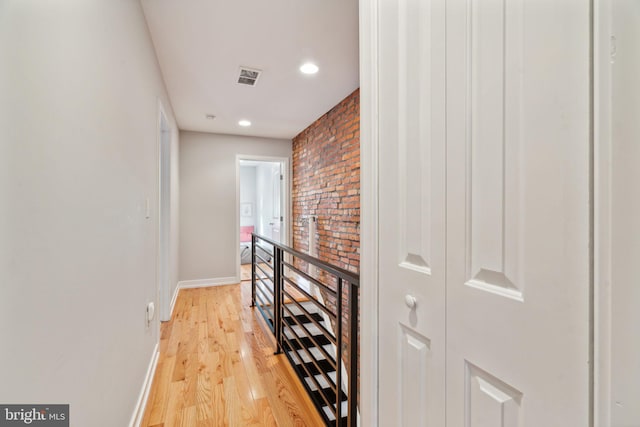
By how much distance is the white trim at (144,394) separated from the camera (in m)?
1.53

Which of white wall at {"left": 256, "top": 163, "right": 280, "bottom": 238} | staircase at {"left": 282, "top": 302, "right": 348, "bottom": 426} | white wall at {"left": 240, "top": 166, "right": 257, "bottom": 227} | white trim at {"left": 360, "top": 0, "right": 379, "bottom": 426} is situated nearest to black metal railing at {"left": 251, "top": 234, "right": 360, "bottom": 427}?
staircase at {"left": 282, "top": 302, "right": 348, "bottom": 426}

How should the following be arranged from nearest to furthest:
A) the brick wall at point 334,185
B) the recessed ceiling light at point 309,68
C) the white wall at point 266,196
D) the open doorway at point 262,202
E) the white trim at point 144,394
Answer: the white trim at point 144,394
the recessed ceiling light at point 309,68
the brick wall at point 334,185
the open doorway at point 262,202
the white wall at point 266,196

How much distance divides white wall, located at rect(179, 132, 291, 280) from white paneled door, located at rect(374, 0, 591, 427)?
13.5ft

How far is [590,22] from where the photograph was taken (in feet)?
1.40

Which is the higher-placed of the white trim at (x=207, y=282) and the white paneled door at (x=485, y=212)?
the white paneled door at (x=485, y=212)

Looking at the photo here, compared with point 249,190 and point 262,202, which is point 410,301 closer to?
point 262,202

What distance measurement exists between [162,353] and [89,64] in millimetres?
2238

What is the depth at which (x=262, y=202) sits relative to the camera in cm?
716

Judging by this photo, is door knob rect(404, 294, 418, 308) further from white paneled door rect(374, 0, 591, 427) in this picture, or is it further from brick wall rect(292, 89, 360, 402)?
brick wall rect(292, 89, 360, 402)

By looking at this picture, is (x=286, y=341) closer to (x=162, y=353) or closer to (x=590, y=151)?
(x=162, y=353)

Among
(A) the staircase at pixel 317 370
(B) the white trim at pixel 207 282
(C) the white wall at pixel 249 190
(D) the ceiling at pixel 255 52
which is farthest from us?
(C) the white wall at pixel 249 190

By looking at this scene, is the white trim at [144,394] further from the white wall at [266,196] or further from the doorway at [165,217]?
the white wall at [266,196]

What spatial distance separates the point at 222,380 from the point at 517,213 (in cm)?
215

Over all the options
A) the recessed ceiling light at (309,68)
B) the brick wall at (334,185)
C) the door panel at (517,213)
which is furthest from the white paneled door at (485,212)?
the brick wall at (334,185)
